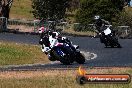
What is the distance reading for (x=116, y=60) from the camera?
88.1ft

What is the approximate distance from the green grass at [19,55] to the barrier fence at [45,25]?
16.0m

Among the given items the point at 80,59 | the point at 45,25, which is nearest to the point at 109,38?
the point at 80,59

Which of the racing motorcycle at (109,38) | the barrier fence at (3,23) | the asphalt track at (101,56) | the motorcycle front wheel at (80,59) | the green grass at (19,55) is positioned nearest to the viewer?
the asphalt track at (101,56)

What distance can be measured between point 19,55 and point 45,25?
67.8 feet

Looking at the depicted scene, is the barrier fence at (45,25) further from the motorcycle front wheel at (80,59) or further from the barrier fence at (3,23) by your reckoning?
the motorcycle front wheel at (80,59)

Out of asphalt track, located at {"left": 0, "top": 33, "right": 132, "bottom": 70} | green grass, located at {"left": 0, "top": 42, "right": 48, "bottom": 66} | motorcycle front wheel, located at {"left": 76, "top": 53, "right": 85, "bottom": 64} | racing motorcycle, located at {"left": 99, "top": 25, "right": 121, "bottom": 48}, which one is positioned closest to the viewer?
asphalt track, located at {"left": 0, "top": 33, "right": 132, "bottom": 70}

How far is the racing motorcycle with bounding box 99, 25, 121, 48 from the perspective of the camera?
115 ft

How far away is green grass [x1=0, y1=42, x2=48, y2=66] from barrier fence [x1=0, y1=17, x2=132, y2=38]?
1602cm

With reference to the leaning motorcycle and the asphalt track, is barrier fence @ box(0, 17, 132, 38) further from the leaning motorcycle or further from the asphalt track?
the leaning motorcycle

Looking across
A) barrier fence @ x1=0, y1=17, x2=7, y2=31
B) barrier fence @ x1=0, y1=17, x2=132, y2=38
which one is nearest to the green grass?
barrier fence @ x1=0, y1=17, x2=7, y2=31

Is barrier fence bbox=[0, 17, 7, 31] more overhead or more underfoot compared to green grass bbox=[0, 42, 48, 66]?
more underfoot

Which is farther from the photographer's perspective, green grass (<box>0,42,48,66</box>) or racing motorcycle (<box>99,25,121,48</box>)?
racing motorcycle (<box>99,25,121,48</box>)

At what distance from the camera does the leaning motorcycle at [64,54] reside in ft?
81.4

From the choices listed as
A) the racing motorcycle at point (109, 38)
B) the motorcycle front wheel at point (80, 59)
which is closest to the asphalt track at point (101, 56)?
the motorcycle front wheel at point (80, 59)
